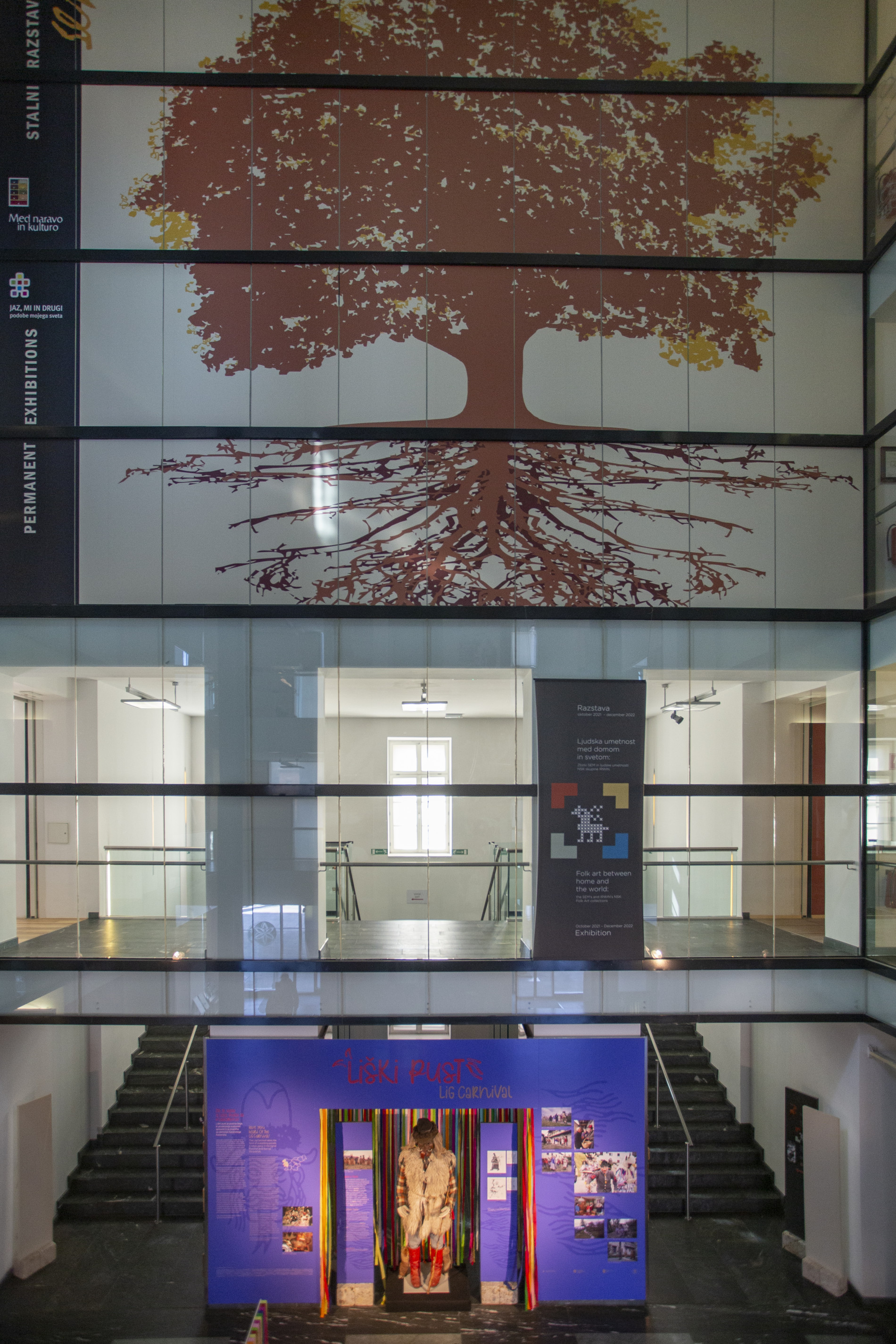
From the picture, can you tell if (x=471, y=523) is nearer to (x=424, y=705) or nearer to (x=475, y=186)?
(x=424, y=705)

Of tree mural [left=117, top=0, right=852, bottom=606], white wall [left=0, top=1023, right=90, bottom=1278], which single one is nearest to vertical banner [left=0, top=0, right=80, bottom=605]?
tree mural [left=117, top=0, right=852, bottom=606]

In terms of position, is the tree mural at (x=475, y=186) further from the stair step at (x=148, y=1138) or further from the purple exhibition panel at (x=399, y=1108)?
the stair step at (x=148, y=1138)

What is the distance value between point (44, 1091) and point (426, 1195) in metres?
4.26

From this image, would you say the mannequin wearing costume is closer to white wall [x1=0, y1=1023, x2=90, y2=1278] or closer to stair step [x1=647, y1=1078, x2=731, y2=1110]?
stair step [x1=647, y1=1078, x2=731, y2=1110]

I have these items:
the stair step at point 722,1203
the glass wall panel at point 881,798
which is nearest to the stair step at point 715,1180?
the stair step at point 722,1203

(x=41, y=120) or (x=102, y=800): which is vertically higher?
(x=41, y=120)

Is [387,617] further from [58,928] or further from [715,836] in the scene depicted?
[58,928]

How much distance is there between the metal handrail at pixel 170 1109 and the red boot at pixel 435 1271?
3.56m

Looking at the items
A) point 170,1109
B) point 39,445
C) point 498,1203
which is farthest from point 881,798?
point 170,1109

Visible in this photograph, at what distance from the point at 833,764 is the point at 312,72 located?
8921 mm

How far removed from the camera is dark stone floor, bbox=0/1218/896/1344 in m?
7.89

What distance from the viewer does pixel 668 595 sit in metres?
8.63

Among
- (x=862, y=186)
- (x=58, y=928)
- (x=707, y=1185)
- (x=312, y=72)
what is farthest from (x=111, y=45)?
(x=707, y=1185)

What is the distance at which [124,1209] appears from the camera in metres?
10.0
